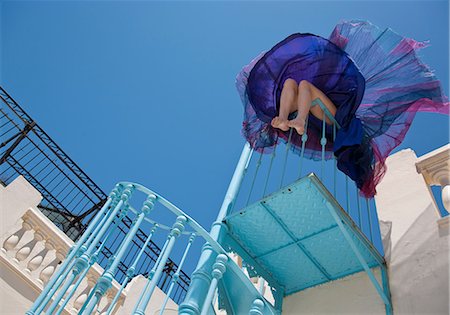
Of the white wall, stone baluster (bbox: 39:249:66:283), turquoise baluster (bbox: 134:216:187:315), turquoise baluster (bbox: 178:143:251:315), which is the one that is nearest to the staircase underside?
turquoise baluster (bbox: 178:143:251:315)

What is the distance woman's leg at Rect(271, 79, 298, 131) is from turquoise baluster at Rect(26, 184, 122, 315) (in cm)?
137

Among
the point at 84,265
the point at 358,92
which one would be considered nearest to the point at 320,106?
the point at 358,92

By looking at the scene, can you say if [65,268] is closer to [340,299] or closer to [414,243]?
[340,299]

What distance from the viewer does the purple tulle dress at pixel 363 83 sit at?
9.95 feet

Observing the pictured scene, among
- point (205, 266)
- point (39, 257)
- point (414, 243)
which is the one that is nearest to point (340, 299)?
point (414, 243)

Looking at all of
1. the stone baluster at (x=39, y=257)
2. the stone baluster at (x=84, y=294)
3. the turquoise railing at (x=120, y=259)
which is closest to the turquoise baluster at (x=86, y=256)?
the turquoise railing at (x=120, y=259)

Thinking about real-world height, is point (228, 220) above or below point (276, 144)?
below

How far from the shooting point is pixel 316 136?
3.59 meters

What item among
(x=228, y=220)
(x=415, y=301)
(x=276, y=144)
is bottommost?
(x=415, y=301)

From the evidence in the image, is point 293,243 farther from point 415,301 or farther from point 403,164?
point 403,164

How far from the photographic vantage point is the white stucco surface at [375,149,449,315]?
98.6 inches

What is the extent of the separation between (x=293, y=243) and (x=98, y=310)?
10.0ft

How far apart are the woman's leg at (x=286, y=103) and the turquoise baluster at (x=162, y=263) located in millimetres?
1146

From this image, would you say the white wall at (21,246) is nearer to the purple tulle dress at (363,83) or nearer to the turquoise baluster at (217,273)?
the turquoise baluster at (217,273)
